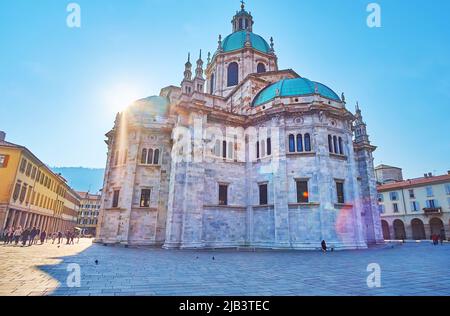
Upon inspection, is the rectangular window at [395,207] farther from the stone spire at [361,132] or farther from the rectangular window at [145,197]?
the rectangular window at [145,197]

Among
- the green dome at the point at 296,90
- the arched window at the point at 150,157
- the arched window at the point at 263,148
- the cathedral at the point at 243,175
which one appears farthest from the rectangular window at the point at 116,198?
the green dome at the point at 296,90

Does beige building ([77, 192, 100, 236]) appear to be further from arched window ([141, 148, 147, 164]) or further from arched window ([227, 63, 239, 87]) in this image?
arched window ([227, 63, 239, 87])

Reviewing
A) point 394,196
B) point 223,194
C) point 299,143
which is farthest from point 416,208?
point 223,194

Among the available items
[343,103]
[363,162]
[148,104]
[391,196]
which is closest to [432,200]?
[391,196]

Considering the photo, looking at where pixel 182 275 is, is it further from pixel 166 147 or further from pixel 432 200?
pixel 432 200

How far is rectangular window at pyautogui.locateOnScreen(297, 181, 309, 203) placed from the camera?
71.9 feet

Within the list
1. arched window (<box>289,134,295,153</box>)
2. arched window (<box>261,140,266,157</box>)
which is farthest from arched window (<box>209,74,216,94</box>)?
arched window (<box>289,134,295,153</box>)

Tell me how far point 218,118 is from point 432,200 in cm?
4350

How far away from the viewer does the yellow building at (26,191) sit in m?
28.3

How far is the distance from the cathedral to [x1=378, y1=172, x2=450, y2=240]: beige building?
23.6m

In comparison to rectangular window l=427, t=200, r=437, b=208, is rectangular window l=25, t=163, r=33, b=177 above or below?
above

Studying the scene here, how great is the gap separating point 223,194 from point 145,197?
28.1ft

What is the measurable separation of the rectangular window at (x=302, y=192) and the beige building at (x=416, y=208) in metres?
36.4

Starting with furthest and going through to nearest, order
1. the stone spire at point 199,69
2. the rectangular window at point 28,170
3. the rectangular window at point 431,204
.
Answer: the rectangular window at point 431,204
the rectangular window at point 28,170
the stone spire at point 199,69
